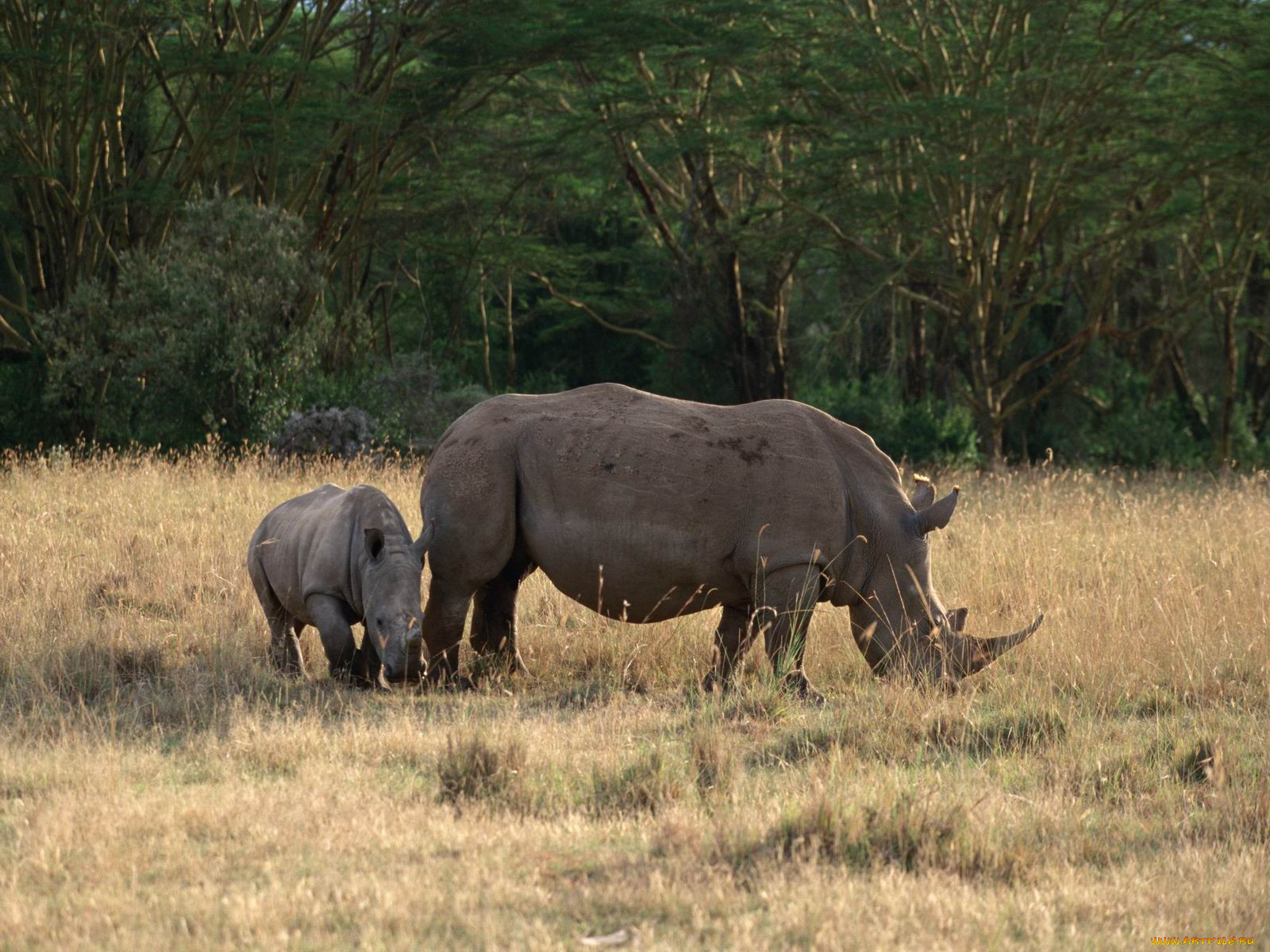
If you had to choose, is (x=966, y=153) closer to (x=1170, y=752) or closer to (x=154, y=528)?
(x=154, y=528)

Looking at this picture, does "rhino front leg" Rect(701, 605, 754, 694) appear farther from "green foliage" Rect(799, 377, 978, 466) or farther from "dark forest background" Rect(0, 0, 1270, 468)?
"green foliage" Rect(799, 377, 978, 466)

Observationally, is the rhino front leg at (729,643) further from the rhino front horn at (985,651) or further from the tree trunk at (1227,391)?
the tree trunk at (1227,391)

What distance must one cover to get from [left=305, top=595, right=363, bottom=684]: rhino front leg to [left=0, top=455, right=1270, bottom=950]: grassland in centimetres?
25

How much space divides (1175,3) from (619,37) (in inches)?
290

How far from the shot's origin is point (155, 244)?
815 inches

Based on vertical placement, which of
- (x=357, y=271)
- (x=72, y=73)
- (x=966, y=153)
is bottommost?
(x=357, y=271)

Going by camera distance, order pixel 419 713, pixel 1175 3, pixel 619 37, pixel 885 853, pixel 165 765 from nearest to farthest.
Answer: pixel 885 853, pixel 165 765, pixel 419 713, pixel 1175 3, pixel 619 37

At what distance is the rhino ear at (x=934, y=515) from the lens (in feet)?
21.2

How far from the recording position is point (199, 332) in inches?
624

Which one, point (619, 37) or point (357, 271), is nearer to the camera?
point (619, 37)

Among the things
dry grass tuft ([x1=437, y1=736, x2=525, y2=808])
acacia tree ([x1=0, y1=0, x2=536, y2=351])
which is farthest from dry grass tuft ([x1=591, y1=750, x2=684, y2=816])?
acacia tree ([x1=0, y1=0, x2=536, y2=351])

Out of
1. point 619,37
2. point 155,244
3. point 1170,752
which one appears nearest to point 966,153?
point 619,37

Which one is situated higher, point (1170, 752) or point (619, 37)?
point (619, 37)

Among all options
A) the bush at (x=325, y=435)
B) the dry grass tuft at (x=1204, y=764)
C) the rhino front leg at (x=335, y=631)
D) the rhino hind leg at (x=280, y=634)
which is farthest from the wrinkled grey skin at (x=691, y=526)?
the bush at (x=325, y=435)
